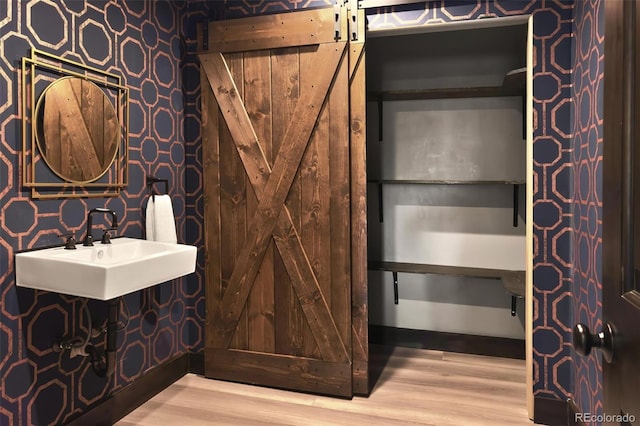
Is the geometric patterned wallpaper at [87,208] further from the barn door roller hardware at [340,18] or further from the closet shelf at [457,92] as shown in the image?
the closet shelf at [457,92]

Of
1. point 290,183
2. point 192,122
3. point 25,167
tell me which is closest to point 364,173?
point 290,183

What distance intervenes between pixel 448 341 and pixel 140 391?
6.94ft

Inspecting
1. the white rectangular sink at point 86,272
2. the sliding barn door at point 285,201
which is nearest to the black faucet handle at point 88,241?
the white rectangular sink at point 86,272

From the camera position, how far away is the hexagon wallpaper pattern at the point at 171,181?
1833mm

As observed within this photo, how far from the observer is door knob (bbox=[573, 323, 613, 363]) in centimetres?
77

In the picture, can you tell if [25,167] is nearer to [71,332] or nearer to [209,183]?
[71,332]

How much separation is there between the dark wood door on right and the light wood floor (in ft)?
5.70

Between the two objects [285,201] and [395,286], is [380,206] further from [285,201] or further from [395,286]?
[285,201]

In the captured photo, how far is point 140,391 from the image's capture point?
250 centimetres

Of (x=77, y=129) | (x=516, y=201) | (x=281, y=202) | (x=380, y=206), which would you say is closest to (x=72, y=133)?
(x=77, y=129)

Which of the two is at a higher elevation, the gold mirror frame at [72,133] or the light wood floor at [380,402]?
the gold mirror frame at [72,133]

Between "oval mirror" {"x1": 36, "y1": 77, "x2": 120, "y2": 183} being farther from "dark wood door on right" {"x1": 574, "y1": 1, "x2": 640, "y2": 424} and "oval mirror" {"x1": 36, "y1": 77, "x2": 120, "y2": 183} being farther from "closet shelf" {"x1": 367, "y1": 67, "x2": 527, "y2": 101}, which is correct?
"dark wood door on right" {"x1": 574, "y1": 1, "x2": 640, "y2": 424}

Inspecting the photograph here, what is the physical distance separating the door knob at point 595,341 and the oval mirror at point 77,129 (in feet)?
6.84

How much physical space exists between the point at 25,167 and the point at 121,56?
2.77 ft
